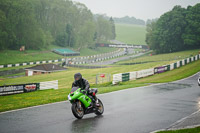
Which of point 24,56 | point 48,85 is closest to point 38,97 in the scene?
point 48,85

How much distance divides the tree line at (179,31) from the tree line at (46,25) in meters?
42.3

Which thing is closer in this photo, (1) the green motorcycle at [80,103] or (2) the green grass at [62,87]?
(1) the green motorcycle at [80,103]

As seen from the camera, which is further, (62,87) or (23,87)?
(62,87)

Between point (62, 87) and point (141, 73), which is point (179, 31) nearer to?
point (141, 73)

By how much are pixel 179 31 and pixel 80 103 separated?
83827 millimetres

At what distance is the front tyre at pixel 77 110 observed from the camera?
435 inches

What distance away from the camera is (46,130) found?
31.4ft

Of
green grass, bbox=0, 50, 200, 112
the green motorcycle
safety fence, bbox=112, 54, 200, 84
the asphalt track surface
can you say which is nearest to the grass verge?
green grass, bbox=0, 50, 200, 112

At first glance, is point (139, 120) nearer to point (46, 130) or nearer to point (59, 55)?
point (46, 130)

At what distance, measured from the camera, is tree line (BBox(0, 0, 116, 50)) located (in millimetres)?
88812

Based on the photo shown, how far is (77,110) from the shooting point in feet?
36.9

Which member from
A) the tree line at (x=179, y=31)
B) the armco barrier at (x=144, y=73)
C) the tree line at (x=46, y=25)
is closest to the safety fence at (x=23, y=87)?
the armco barrier at (x=144, y=73)

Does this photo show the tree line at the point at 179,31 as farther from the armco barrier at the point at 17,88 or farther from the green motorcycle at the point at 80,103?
the green motorcycle at the point at 80,103

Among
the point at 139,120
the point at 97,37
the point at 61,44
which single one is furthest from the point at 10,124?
the point at 97,37
